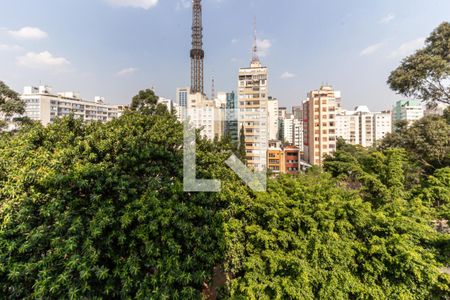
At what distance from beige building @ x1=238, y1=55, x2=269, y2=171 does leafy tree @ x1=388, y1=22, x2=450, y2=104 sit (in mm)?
14579

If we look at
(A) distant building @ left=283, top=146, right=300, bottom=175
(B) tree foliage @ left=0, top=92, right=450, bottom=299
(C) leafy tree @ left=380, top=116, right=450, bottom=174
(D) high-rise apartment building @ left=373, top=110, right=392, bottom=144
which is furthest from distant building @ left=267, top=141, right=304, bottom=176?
(D) high-rise apartment building @ left=373, top=110, right=392, bottom=144

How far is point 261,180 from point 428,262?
11.3 ft

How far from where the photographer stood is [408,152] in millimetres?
7785

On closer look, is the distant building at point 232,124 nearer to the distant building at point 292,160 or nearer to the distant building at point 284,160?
the distant building at point 284,160

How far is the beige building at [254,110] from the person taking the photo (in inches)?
891

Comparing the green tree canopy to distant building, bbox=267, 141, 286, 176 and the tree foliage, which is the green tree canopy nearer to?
the tree foliage

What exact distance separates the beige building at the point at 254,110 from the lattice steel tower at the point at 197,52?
17.0 metres

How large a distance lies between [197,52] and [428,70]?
35938mm

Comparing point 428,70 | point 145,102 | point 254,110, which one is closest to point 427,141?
point 428,70

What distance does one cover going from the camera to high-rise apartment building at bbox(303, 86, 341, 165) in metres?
25.6

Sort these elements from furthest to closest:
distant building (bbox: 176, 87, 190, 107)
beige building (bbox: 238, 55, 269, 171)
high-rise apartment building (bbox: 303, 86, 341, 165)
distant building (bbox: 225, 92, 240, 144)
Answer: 1. distant building (bbox: 176, 87, 190, 107)
2. high-rise apartment building (bbox: 303, 86, 341, 165)
3. distant building (bbox: 225, 92, 240, 144)
4. beige building (bbox: 238, 55, 269, 171)

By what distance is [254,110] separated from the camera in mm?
22953

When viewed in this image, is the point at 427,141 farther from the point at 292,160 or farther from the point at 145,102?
the point at 292,160

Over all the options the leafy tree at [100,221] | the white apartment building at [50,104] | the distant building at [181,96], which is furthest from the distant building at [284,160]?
the distant building at [181,96]
